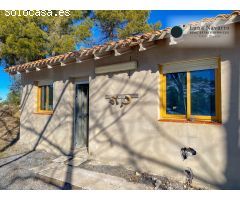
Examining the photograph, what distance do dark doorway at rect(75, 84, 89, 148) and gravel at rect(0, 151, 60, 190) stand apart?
44.1 inches

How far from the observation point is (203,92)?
514 cm

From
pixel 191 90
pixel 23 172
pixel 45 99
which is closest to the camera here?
pixel 191 90

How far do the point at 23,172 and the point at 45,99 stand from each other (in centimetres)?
379

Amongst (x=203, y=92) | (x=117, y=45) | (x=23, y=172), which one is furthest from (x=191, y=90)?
(x=23, y=172)

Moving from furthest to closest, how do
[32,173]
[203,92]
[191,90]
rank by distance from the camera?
[32,173]
[191,90]
[203,92]

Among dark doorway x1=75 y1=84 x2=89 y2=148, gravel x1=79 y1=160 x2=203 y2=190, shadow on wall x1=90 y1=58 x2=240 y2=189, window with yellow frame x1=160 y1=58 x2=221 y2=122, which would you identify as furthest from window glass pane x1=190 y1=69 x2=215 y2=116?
dark doorway x1=75 y1=84 x2=89 y2=148

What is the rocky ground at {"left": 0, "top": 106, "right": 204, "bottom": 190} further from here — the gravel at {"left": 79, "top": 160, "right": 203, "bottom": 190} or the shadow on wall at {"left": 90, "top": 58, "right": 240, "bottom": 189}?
the shadow on wall at {"left": 90, "top": 58, "right": 240, "bottom": 189}

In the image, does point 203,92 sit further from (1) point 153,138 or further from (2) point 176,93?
(1) point 153,138

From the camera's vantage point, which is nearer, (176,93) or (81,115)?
(176,93)

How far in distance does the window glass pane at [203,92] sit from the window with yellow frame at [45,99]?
5.78m

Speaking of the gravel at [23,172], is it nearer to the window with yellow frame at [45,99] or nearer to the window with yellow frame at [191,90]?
the window with yellow frame at [45,99]

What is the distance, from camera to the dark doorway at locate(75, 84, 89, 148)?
827 centimetres
